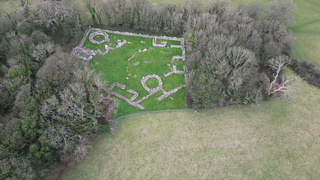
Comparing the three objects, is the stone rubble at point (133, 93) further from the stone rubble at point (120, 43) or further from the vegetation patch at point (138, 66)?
the stone rubble at point (120, 43)

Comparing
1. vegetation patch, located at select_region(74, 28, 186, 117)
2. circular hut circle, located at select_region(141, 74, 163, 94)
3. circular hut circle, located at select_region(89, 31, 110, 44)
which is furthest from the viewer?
circular hut circle, located at select_region(89, 31, 110, 44)

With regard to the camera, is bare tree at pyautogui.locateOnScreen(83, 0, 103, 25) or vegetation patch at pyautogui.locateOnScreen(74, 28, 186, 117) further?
bare tree at pyautogui.locateOnScreen(83, 0, 103, 25)

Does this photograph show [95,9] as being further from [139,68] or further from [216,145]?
[216,145]

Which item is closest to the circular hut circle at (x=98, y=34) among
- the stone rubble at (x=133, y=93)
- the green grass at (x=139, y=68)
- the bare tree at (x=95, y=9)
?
the green grass at (x=139, y=68)

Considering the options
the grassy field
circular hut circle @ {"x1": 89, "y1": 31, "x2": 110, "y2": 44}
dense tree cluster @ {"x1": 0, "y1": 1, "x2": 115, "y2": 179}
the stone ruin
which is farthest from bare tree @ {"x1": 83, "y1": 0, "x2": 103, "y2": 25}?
the grassy field

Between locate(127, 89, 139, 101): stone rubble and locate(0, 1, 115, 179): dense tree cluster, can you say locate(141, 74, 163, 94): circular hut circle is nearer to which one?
locate(127, 89, 139, 101): stone rubble

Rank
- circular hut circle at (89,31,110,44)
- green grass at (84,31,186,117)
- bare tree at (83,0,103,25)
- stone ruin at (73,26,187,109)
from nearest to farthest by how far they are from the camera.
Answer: green grass at (84,31,186,117), stone ruin at (73,26,187,109), circular hut circle at (89,31,110,44), bare tree at (83,0,103,25)
